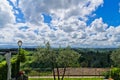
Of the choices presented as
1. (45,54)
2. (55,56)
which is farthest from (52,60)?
(45,54)

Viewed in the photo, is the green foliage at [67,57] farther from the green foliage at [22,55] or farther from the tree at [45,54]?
the green foliage at [22,55]

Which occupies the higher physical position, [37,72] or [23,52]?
[23,52]

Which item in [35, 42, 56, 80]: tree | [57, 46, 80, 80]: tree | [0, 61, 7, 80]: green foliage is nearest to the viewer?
[0, 61, 7, 80]: green foliage

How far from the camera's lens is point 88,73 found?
46.8m

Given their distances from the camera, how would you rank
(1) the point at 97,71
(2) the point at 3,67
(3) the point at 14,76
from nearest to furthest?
(2) the point at 3,67 < (3) the point at 14,76 < (1) the point at 97,71

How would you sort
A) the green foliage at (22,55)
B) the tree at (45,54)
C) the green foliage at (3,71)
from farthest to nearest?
the tree at (45,54), the green foliage at (22,55), the green foliage at (3,71)

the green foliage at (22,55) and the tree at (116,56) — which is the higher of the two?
the green foliage at (22,55)

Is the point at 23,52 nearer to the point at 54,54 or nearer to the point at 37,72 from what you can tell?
the point at 54,54

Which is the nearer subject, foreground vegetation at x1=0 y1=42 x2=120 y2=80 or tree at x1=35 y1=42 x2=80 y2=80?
foreground vegetation at x1=0 y1=42 x2=120 y2=80

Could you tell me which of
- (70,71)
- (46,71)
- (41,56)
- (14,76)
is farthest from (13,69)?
(70,71)

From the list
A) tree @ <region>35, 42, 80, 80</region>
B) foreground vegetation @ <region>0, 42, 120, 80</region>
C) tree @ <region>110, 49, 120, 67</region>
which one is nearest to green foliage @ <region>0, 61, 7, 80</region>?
foreground vegetation @ <region>0, 42, 120, 80</region>

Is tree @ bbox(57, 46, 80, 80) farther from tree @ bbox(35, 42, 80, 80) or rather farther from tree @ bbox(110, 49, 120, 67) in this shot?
tree @ bbox(110, 49, 120, 67)

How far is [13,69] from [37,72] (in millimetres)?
19063

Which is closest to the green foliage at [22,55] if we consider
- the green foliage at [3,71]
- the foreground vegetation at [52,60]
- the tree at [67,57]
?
the foreground vegetation at [52,60]
